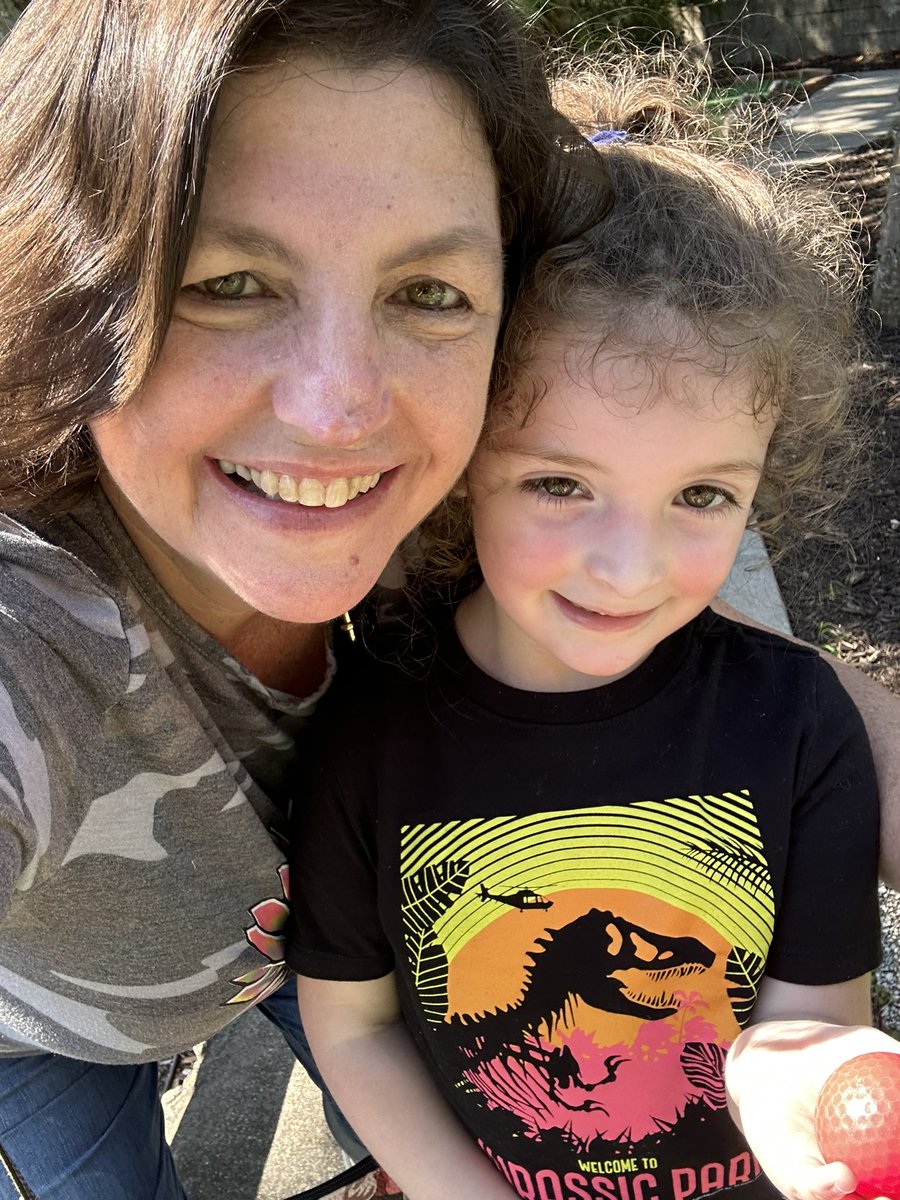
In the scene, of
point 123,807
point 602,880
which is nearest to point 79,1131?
point 123,807

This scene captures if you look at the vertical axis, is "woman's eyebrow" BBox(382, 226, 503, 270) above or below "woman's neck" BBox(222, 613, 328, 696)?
above

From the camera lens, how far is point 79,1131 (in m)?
2.21

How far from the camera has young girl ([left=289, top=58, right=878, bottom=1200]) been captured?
1.67 metres

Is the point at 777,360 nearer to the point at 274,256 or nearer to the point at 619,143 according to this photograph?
the point at 619,143

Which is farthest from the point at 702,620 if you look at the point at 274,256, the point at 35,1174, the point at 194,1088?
the point at 194,1088

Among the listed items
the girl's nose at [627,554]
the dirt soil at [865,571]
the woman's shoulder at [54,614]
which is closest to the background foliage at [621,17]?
the dirt soil at [865,571]

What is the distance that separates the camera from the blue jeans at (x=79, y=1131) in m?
2.14

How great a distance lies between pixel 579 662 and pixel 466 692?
245 millimetres

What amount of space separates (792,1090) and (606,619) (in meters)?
0.69

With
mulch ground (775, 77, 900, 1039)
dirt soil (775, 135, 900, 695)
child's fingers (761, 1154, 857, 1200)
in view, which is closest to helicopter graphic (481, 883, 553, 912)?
child's fingers (761, 1154, 857, 1200)

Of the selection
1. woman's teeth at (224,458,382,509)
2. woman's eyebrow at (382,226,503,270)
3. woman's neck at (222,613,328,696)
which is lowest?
woman's neck at (222,613,328,696)

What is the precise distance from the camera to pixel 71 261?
137 centimetres

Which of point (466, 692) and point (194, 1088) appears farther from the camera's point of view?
point (194, 1088)

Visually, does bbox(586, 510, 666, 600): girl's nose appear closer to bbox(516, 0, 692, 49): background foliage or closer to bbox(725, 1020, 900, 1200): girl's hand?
bbox(725, 1020, 900, 1200): girl's hand
